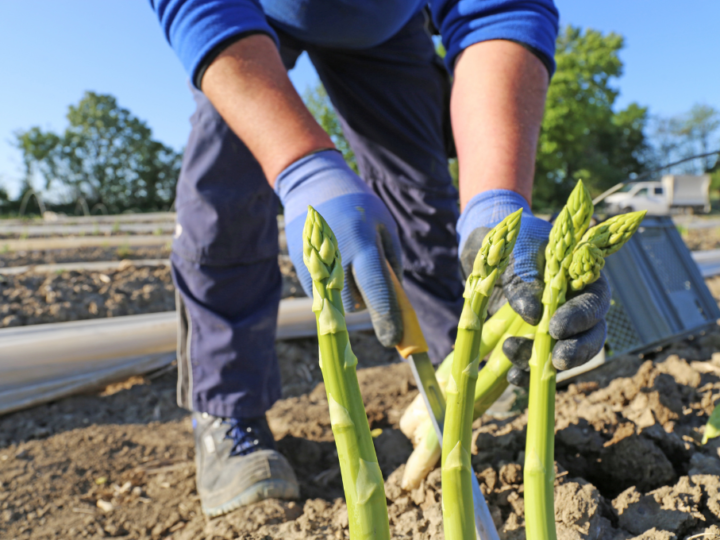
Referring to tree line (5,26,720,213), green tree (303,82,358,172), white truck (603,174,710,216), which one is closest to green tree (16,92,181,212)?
tree line (5,26,720,213)

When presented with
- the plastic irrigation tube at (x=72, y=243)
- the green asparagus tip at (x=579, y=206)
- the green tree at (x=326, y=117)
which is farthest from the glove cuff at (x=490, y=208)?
the green tree at (x=326, y=117)

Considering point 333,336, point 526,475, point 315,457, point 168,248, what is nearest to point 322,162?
point 333,336

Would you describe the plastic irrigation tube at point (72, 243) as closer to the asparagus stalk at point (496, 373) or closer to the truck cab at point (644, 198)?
the asparagus stalk at point (496, 373)

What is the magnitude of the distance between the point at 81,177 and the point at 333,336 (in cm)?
3390

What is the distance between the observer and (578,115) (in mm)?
21609

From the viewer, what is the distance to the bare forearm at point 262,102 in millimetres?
1303

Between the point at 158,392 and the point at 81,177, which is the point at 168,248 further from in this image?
the point at 81,177

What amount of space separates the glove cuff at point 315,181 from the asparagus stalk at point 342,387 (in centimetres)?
41

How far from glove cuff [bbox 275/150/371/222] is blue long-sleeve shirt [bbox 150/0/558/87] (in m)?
0.40

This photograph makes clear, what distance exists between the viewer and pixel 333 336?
814 mm

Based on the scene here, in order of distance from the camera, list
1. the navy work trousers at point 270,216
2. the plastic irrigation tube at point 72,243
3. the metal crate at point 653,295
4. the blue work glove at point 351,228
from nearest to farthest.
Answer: the blue work glove at point 351,228, the navy work trousers at point 270,216, the metal crate at point 653,295, the plastic irrigation tube at point 72,243

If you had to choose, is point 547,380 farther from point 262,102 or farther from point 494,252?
point 262,102

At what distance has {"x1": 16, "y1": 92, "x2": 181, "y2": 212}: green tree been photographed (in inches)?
1125

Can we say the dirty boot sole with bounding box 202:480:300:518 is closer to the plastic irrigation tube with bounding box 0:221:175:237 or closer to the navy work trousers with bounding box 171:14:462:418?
the navy work trousers with bounding box 171:14:462:418
